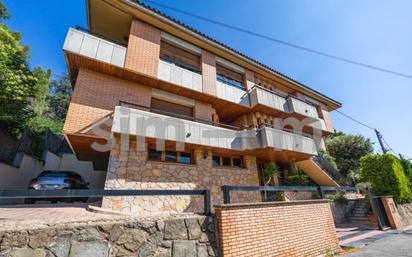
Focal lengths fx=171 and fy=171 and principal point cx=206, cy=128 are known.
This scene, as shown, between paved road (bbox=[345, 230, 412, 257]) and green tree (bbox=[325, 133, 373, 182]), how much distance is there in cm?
1146

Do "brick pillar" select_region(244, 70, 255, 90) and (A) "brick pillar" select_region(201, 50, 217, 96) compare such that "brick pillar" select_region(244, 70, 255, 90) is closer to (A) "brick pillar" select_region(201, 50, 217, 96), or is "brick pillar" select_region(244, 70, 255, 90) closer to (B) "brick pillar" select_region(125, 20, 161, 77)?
(A) "brick pillar" select_region(201, 50, 217, 96)

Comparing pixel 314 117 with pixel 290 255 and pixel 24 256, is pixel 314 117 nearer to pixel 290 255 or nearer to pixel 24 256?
pixel 290 255

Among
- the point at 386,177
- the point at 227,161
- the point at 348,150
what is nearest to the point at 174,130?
the point at 227,161

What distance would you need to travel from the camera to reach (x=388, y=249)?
5.09 meters

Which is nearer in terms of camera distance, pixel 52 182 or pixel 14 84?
pixel 52 182

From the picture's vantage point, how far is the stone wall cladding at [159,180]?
651 centimetres

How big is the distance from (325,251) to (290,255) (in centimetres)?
154

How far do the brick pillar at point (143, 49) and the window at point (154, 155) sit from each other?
12.3ft

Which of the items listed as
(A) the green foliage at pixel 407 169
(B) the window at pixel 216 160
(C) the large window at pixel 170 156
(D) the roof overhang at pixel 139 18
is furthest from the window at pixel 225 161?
(A) the green foliage at pixel 407 169

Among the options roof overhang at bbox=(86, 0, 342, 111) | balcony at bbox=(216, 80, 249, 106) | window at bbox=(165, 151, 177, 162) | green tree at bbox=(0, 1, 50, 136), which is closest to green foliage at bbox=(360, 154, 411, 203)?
balcony at bbox=(216, 80, 249, 106)

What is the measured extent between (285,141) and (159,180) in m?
7.15

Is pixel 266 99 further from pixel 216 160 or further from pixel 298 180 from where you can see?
pixel 298 180

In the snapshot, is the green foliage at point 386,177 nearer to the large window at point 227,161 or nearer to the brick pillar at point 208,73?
the large window at point 227,161

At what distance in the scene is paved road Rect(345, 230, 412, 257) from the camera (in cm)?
467
